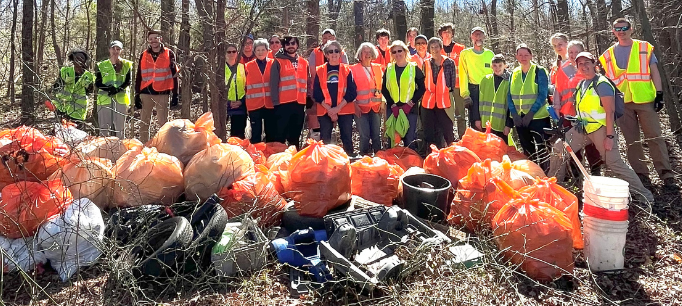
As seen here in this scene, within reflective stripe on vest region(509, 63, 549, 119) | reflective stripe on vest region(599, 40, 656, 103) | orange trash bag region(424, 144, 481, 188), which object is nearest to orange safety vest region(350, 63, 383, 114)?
orange trash bag region(424, 144, 481, 188)

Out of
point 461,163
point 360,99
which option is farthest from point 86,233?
point 360,99

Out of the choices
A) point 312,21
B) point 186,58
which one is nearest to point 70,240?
point 186,58

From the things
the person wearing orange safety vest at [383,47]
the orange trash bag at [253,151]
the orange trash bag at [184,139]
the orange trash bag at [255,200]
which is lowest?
the orange trash bag at [255,200]

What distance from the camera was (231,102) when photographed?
675 cm

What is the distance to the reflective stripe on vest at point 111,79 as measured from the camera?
22.9 feet

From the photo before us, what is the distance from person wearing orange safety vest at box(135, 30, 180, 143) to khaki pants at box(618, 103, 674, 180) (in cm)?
593

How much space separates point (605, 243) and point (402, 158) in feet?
8.27

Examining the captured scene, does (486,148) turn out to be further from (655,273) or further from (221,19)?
(221,19)

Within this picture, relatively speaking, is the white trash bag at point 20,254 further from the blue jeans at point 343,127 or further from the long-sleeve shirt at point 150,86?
the long-sleeve shirt at point 150,86

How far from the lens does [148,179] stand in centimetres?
418

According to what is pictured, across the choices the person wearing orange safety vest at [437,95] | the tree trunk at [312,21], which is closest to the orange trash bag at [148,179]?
the person wearing orange safety vest at [437,95]

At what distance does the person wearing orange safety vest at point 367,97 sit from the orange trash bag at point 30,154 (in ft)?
11.3

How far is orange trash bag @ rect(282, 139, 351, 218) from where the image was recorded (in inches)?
163

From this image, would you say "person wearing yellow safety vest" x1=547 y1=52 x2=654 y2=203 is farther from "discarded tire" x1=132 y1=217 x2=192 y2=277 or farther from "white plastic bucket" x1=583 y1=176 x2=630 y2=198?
"discarded tire" x1=132 y1=217 x2=192 y2=277
